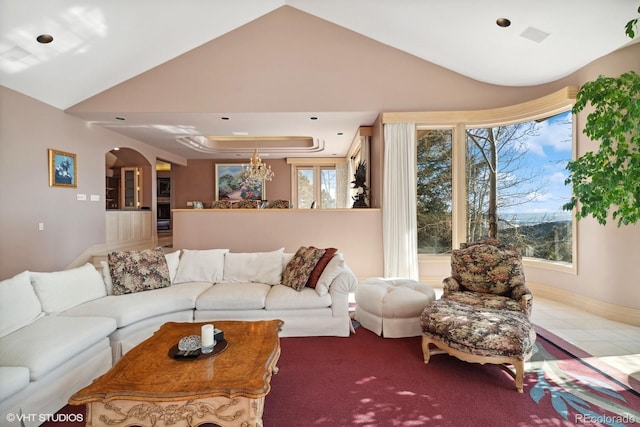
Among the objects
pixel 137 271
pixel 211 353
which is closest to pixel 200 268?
pixel 137 271

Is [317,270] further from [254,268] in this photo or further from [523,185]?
[523,185]

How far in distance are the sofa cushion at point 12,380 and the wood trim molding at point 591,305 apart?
5.63m

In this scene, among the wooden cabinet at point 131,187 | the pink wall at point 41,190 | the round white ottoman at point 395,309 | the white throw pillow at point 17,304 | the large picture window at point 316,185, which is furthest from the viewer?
the large picture window at point 316,185

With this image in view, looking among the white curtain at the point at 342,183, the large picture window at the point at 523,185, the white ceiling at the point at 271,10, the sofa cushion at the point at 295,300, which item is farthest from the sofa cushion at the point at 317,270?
the white curtain at the point at 342,183

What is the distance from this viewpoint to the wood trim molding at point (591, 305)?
338 centimetres

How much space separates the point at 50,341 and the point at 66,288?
0.91 meters

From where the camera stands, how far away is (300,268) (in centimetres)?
338

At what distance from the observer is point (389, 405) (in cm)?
201

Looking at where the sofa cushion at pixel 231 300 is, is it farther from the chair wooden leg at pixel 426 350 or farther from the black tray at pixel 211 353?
the chair wooden leg at pixel 426 350

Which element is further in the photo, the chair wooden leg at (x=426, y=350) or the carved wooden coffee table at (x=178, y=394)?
the chair wooden leg at (x=426, y=350)

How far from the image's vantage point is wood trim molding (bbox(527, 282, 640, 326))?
338cm

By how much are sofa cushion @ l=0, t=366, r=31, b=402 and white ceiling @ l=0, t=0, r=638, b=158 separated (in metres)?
3.84

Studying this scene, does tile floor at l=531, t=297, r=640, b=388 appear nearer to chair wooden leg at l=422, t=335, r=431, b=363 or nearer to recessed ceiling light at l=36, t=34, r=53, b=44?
chair wooden leg at l=422, t=335, r=431, b=363

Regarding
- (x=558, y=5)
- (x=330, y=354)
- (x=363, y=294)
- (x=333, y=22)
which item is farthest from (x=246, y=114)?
(x=558, y=5)
